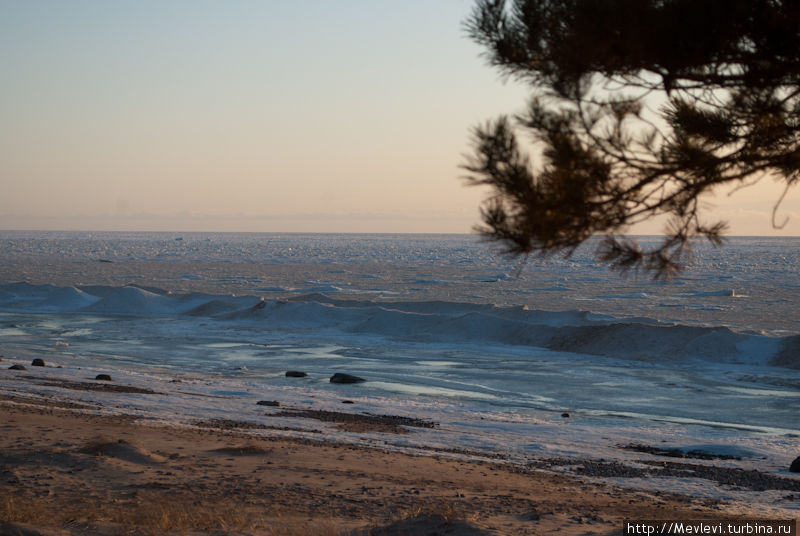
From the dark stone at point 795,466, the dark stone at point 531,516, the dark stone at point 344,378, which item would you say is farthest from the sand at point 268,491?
the dark stone at point 344,378

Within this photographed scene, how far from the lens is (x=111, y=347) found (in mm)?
21656

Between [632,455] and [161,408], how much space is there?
6607 millimetres

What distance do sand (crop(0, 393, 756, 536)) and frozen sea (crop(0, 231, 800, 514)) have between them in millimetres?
1058

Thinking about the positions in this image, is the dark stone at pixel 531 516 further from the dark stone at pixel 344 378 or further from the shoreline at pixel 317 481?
the dark stone at pixel 344 378

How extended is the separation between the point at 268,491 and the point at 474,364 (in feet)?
40.3

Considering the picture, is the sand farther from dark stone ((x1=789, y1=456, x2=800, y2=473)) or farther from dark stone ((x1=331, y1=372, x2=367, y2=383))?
dark stone ((x1=331, y1=372, x2=367, y2=383))

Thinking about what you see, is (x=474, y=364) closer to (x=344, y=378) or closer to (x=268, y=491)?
(x=344, y=378)

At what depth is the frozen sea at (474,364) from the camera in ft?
35.8

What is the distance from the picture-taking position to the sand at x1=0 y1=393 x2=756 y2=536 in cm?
607

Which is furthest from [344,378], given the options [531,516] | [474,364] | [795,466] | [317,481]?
[531,516]

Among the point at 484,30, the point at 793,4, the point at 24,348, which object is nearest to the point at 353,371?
the point at 24,348

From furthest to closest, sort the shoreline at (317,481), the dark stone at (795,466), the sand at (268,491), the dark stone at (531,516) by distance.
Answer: the dark stone at (795,466)
the dark stone at (531,516)
the shoreline at (317,481)
the sand at (268,491)

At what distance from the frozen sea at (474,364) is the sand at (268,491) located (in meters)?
1.06

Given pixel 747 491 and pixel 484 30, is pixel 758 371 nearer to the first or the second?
pixel 747 491
